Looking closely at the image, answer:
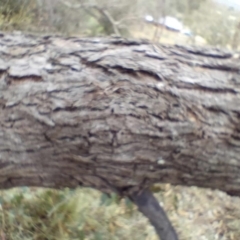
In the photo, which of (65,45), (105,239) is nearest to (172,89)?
(65,45)

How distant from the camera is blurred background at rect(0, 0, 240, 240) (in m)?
2.72

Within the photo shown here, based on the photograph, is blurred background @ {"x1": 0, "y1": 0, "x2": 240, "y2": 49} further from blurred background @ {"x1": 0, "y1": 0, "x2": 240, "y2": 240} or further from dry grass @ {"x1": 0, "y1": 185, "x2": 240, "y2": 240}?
dry grass @ {"x1": 0, "y1": 185, "x2": 240, "y2": 240}

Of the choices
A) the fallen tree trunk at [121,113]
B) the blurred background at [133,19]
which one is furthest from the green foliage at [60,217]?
the blurred background at [133,19]

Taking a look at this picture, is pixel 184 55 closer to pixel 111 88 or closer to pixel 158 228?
pixel 111 88

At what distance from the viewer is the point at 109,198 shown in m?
2.41

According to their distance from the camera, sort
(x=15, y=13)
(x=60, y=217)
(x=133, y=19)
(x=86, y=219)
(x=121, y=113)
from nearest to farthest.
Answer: (x=121, y=113) < (x=60, y=217) < (x=86, y=219) < (x=15, y=13) < (x=133, y=19)

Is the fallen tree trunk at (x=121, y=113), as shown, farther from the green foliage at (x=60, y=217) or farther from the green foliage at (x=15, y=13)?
the green foliage at (x=15, y=13)

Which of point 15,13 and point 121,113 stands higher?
point 15,13

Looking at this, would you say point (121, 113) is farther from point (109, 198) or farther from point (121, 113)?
point (109, 198)

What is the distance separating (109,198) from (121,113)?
0.87m

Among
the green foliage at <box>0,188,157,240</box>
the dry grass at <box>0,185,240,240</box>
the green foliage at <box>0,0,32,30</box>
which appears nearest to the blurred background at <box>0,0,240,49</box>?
the green foliage at <box>0,0,32,30</box>

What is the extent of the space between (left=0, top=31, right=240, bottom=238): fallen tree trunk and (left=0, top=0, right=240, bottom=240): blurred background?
24.5 inches

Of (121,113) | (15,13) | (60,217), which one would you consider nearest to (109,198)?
(60,217)

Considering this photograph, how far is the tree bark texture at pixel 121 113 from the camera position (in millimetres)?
1635
